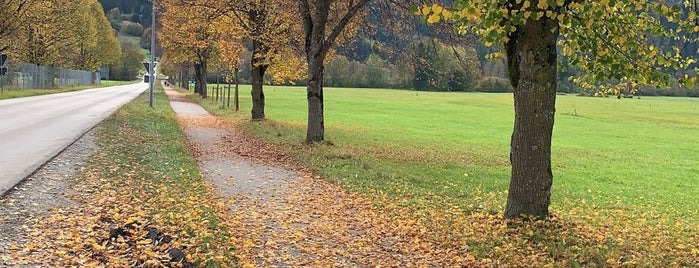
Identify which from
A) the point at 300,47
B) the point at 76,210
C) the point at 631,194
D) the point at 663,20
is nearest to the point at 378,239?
the point at 76,210

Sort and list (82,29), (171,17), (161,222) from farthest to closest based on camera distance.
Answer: (82,29) < (171,17) < (161,222)

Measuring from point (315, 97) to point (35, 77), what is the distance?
133 feet

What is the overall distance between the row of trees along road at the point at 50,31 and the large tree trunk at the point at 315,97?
29.3 m

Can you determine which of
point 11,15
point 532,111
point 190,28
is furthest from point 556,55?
point 11,15

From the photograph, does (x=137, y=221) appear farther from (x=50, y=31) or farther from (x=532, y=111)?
(x=50, y=31)

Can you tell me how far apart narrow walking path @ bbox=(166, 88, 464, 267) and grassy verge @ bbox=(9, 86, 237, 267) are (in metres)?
0.35

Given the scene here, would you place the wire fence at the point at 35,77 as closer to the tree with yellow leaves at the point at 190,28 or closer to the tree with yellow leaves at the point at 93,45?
the tree with yellow leaves at the point at 93,45

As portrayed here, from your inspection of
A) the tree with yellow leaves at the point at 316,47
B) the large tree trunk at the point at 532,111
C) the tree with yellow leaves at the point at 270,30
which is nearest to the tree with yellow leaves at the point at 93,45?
the tree with yellow leaves at the point at 270,30

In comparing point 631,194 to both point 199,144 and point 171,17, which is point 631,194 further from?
point 171,17

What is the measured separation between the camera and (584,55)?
327 inches

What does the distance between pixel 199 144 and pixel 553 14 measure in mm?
13214

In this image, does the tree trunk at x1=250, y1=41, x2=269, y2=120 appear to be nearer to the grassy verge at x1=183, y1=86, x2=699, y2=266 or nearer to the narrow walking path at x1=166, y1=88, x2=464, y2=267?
the grassy verge at x1=183, y1=86, x2=699, y2=266

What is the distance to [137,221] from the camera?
750 cm

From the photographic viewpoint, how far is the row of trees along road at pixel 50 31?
43094 millimetres
